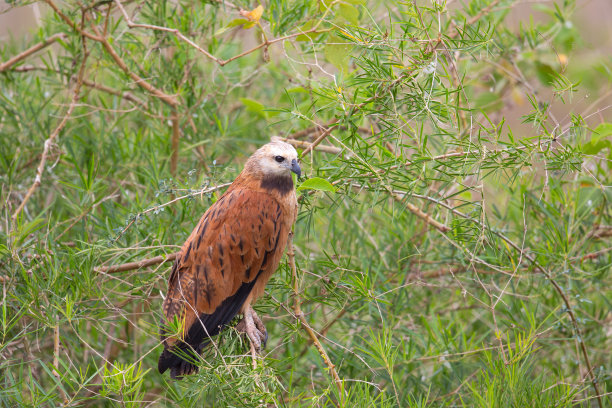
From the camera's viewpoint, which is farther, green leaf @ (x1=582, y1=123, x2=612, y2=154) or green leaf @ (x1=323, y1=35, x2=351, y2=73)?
green leaf @ (x1=323, y1=35, x2=351, y2=73)

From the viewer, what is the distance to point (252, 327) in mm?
3244

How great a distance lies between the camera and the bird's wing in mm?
3219

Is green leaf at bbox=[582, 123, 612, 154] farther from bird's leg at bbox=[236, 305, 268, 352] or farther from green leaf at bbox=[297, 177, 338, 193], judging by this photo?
bird's leg at bbox=[236, 305, 268, 352]

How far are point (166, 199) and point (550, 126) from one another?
2191 millimetres

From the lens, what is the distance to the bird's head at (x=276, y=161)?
314 cm

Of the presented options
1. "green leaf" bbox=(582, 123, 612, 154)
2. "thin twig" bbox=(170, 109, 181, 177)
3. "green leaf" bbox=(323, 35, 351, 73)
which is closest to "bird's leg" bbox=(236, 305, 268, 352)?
"thin twig" bbox=(170, 109, 181, 177)

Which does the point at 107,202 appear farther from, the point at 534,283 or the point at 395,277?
the point at 534,283

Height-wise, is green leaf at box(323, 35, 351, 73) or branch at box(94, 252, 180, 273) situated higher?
green leaf at box(323, 35, 351, 73)

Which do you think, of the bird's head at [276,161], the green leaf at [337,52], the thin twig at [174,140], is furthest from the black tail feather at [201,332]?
the green leaf at [337,52]

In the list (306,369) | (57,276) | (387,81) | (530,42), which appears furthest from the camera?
(530,42)

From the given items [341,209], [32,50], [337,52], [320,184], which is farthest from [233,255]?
[32,50]

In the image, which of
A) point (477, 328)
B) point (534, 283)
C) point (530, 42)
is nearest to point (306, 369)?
point (477, 328)

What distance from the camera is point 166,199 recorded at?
3.59 metres

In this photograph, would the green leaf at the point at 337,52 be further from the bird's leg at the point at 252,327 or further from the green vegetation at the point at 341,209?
the bird's leg at the point at 252,327
